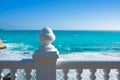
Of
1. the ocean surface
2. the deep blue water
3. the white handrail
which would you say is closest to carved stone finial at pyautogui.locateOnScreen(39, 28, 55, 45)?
the white handrail

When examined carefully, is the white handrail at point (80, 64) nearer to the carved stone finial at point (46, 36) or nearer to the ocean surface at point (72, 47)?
the carved stone finial at point (46, 36)

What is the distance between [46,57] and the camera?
3658 millimetres

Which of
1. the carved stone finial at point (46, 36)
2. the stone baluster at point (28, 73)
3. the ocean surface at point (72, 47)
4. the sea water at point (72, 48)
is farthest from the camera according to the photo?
the ocean surface at point (72, 47)

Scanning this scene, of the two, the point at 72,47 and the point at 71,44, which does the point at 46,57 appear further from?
the point at 71,44

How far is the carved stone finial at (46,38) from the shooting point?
362 cm

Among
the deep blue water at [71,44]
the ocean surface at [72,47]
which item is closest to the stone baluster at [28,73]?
the ocean surface at [72,47]

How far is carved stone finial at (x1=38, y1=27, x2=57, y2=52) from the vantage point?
142 inches

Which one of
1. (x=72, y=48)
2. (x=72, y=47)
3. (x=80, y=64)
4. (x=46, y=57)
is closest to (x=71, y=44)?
(x=72, y=47)

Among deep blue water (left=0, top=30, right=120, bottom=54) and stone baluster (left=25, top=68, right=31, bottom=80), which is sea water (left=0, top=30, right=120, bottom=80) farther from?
stone baluster (left=25, top=68, right=31, bottom=80)

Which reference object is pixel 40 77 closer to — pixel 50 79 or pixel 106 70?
pixel 50 79

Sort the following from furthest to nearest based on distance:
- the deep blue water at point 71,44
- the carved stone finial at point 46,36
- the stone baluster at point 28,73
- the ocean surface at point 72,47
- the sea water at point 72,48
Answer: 1. the deep blue water at point 71,44
2. the ocean surface at point 72,47
3. the sea water at point 72,48
4. the stone baluster at point 28,73
5. the carved stone finial at point 46,36

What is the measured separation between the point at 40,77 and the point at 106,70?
81 centimetres

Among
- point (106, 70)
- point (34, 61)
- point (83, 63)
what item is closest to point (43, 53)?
point (34, 61)

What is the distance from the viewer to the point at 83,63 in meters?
3.80
